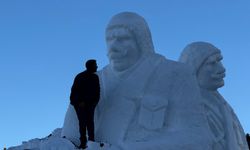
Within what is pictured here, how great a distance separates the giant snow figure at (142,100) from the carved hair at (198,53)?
177 centimetres

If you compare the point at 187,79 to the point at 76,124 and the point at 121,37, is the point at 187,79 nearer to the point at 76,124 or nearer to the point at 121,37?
the point at 121,37

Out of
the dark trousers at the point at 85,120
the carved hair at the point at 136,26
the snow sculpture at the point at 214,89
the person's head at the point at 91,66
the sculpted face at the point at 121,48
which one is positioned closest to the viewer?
the dark trousers at the point at 85,120

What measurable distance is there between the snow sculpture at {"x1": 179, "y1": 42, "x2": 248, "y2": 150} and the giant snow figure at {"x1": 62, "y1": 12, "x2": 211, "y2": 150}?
174 cm

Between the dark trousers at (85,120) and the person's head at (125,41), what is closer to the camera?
the dark trousers at (85,120)

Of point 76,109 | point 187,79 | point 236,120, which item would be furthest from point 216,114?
point 76,109

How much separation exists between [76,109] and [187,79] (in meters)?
1.90

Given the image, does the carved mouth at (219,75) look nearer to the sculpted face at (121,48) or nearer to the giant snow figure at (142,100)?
the giant snow figure at (142,100)

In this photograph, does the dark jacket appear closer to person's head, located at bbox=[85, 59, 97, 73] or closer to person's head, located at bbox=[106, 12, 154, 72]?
person's head, located at bbox=[85, 59, 97, 73]

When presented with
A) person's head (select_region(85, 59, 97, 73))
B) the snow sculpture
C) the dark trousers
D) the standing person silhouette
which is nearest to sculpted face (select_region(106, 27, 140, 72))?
person's head (select_region(85, 59, 97, 73))

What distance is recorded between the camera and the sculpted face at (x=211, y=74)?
12008 mm

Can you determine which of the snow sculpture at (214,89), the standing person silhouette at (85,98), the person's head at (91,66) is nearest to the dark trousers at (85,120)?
the standing person silhouette at (85,98)

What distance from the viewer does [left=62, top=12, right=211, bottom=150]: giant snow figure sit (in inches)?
373

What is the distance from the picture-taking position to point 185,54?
12.4 metres

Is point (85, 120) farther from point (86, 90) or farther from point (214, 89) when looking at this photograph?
point (214, 89)
